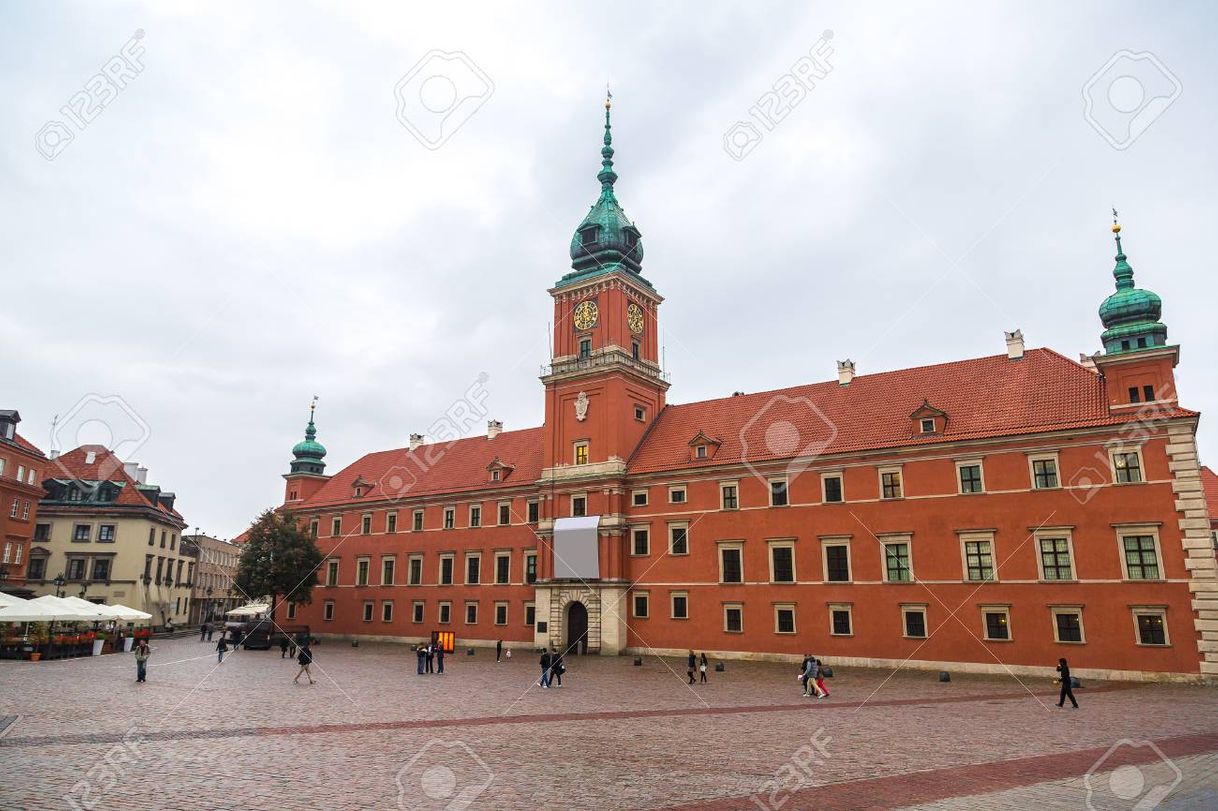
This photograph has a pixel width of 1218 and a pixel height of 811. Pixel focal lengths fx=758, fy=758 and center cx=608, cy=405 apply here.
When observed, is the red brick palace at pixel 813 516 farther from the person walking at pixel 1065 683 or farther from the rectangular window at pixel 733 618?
the person walking at pixel 1065 683

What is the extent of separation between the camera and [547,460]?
49438 mm

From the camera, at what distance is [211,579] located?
97.8 m

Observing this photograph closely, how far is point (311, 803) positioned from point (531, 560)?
39.0 metres

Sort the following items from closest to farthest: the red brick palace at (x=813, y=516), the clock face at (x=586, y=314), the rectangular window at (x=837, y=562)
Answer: the red brick palace at (x=813, y=516)
the rectangular window at (x=837, y=562)
the clock face at (x=586, y=314)

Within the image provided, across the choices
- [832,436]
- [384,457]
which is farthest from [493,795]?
[384,457]

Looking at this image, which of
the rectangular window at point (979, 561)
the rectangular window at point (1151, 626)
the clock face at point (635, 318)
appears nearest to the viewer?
the rectangular window at point (1151, 626)

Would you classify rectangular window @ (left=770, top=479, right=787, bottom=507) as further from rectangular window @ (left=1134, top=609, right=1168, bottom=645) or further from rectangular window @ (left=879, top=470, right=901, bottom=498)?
rectangular window @ (left=1134, top=609, right=1168, bottom=645)

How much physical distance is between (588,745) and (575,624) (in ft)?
102

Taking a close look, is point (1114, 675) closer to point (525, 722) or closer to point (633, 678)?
point (633, 678)

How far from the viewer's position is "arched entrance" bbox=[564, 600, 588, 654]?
44906 millimetres

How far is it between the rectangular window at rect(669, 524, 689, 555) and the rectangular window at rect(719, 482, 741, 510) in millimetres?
2696

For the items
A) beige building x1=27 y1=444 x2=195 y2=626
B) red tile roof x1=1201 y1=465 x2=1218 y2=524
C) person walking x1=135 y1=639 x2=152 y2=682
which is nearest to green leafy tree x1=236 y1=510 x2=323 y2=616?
beige building x1=27 y1=444 x2=195 y2=626

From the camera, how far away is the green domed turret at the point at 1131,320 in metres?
32.1

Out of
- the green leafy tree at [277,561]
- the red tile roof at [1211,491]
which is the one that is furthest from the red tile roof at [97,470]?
the red tile roof at [1211,491]
